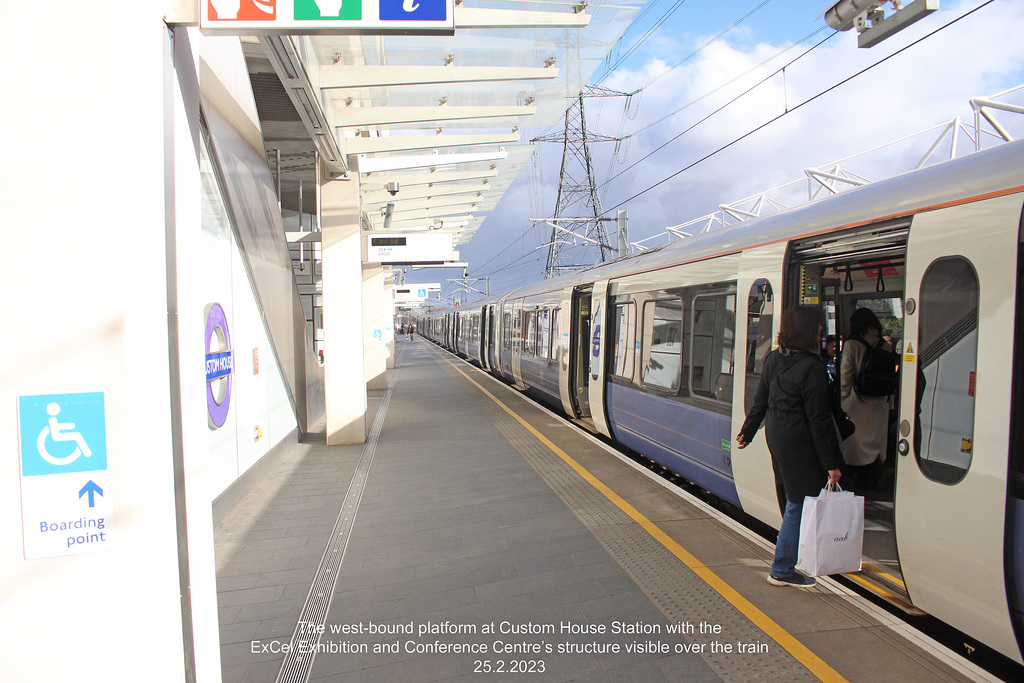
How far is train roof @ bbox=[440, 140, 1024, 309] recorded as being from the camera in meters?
2.90

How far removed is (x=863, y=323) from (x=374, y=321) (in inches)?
479

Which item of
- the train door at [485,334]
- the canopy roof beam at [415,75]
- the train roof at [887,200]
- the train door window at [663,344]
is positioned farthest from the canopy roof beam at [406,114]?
the train door at [485,334]

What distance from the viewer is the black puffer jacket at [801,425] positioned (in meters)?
3.43

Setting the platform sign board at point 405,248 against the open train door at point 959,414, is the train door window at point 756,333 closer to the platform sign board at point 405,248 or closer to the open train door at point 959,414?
the open train door at point 959,414

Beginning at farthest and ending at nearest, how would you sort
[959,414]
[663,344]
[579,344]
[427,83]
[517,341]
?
[517,341] → [579,344] → [427,83] → [663,344] → [959,414]

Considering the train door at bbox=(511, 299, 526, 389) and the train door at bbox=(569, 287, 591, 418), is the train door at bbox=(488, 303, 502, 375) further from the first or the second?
the train door at bbox=(569, 287, 591, 418)

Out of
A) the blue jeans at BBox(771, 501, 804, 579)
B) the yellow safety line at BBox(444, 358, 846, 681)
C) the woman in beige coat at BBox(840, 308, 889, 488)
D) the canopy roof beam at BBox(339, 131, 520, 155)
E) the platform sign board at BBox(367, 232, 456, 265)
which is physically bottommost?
the yellow safety line at BBox(444, 358, 846, 681)

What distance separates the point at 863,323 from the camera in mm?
4496

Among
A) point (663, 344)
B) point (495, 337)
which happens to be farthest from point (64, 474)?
point (495, 337)

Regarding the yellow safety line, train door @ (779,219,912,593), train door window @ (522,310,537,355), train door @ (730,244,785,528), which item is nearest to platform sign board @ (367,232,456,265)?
train door window @ (522,310,537,355)

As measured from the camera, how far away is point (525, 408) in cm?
1177

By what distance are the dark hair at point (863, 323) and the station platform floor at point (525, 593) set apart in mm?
1660

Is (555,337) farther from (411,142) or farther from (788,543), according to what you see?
(788,543)

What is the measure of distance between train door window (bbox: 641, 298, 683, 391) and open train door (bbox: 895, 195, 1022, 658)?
2.81 metres
